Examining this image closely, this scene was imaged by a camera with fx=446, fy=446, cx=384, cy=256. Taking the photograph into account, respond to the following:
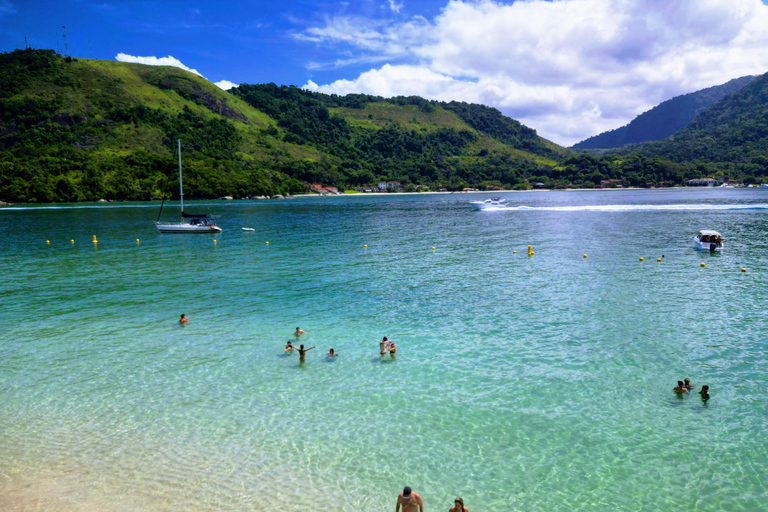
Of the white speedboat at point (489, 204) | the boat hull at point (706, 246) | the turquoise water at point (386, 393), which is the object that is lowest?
the turquoise water at point (386, 393)

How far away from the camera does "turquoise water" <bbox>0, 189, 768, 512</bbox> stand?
45.2ft

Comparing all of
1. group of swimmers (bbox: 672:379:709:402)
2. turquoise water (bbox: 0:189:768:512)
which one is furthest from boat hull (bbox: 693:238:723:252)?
group of swimmers (bbox: 672:379:709:402)

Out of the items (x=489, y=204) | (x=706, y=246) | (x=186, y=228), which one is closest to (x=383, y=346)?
(x=706, y=246)

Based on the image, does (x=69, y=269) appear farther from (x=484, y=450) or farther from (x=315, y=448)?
(x=484, y=450)

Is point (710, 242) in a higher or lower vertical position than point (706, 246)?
higher

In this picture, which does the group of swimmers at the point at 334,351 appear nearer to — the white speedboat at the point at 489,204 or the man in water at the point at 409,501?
the man in water at the point at 409,501

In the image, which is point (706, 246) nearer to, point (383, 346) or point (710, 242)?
point (710, 242)

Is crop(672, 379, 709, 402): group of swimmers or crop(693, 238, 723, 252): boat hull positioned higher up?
crop(693, 238, 723, 252): boat hull

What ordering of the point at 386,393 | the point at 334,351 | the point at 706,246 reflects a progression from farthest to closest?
the point at 706,246, the point at 334,351, the point at 386,393

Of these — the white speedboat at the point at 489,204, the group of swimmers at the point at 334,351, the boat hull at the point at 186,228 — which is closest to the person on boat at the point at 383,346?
the group of swimmers at the point at 334,351

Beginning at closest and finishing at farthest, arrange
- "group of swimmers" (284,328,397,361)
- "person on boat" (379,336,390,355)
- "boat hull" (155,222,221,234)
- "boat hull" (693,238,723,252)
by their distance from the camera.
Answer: "group of swimmers" (284,328,397,361) < "person on boat" (379,336,390,355) < "boat hull" (693,238,723,252) < "boat hull" (155,222,221,234)

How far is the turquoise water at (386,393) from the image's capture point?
45.2 feet

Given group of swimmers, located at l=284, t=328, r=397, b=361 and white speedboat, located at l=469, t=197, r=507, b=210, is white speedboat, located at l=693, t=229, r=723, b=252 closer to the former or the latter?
group of swimmers, located at l=284, t=328, r=397, b=361

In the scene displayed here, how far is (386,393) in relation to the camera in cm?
1961
